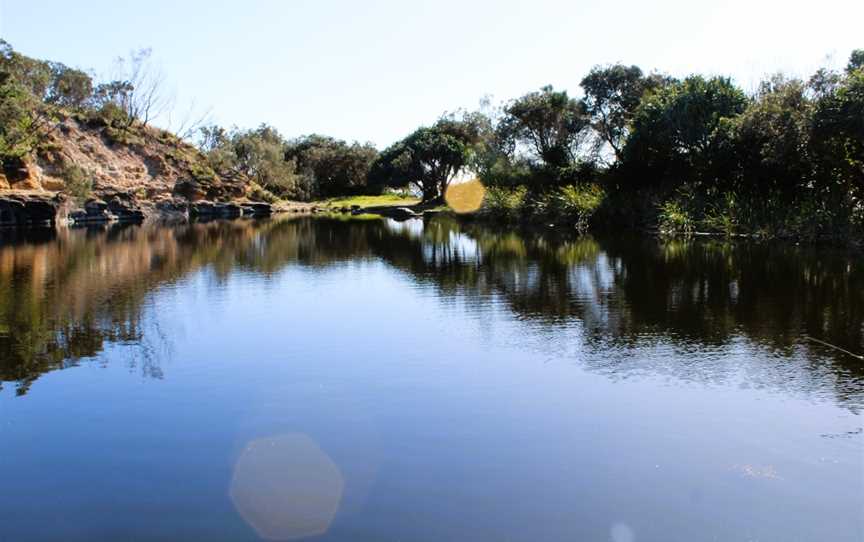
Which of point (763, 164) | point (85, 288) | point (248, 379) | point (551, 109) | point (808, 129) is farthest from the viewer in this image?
point (551, 109)

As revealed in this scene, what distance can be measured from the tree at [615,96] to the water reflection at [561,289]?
18489 millimetres

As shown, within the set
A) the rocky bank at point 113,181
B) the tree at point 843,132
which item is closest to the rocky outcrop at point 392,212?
the rocky bank at point 113,181

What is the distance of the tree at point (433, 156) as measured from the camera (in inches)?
3194

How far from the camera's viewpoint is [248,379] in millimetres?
11906

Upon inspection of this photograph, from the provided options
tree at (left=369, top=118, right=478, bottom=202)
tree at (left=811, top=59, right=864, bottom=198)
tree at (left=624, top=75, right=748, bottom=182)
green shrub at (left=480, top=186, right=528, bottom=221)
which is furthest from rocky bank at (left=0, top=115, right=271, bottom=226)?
tree at (left=811, top=59, right=864, bottom=198)

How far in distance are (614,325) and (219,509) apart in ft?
34.5

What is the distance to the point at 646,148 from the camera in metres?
46.2

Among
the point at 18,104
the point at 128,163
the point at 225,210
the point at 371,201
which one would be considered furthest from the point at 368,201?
the point at 18,104

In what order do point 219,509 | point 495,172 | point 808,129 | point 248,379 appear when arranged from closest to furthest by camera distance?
point 219,509, point 248,379, point 808,129, point 495,172

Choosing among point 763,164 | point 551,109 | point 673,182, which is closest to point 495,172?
point 551,109

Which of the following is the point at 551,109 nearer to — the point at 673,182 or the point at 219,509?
the point at 673,182

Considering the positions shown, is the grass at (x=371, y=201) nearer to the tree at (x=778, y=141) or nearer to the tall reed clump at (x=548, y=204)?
the tall reed clump at (x=548, y=204)

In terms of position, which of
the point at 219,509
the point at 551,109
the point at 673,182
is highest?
the point at 551,109

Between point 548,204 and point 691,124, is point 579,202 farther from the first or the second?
point 691,124
